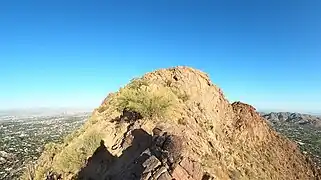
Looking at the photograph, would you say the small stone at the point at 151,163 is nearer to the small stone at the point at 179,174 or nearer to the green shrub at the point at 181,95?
the small stone at the point at 179,174

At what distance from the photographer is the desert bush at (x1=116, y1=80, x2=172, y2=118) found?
13940 millimetres

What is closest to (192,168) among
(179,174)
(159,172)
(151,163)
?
(179,174)

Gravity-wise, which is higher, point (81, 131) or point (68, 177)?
point (81, 131)

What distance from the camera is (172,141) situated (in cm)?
1107

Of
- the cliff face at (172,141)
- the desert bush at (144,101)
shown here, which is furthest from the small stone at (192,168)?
the desert bush at (144,101)

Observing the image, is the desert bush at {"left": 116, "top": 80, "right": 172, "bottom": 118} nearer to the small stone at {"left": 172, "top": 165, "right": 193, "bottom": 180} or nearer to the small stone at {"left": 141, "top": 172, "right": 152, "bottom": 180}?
the small stone at {"left": 141, "top": 172, "right": 152, "bottom": 180}

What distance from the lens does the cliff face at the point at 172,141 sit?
36.3 feet

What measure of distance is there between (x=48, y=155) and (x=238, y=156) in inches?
314

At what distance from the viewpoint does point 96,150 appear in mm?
13891

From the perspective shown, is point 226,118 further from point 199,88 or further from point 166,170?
point 166,170

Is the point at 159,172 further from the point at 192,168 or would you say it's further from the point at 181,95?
the point at 181,95

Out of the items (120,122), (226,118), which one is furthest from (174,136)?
(226,118)

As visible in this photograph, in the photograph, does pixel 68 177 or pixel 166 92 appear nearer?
pixel 68 177

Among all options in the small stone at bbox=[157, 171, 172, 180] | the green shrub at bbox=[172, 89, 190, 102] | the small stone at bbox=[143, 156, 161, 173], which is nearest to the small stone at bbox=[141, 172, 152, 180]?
the small stone at bbox=[143, 156, 161, 173]
